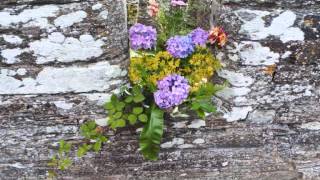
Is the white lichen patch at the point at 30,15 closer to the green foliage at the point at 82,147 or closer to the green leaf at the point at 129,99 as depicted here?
the green leaf at the point at 129,99

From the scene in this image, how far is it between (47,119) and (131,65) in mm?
608

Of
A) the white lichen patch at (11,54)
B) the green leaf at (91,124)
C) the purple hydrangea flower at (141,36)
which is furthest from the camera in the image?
the green leaf at (91,124)

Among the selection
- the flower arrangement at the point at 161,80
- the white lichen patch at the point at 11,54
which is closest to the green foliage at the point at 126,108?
the flower arrangement at the point at 161,80

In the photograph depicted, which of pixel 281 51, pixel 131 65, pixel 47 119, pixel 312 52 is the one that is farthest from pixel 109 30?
pixel 312 52

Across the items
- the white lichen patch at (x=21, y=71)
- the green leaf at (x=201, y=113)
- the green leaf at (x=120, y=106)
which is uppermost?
the white lichen patch at (x=21, y=71)

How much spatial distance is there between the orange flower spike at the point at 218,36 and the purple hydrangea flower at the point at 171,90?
265 millimetres

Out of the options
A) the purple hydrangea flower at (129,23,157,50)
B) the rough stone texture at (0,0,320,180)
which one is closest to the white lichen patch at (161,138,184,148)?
the rough stone texture at (0,0,320,180)

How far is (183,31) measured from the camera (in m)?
2.82

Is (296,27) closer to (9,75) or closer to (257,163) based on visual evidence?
(257,163)

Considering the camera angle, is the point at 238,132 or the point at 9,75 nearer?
the point at 9,75

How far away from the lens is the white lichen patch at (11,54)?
2.48 metres

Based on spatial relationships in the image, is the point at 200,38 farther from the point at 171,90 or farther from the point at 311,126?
the point at 311,126

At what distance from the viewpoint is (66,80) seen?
262 cm

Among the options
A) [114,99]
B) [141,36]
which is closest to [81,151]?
[114,99]
